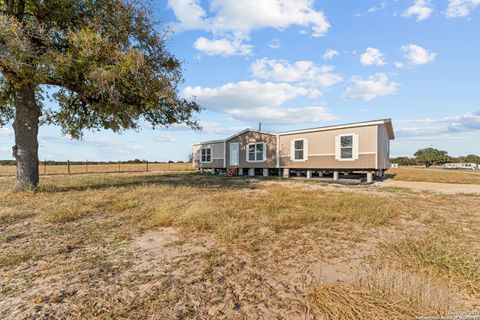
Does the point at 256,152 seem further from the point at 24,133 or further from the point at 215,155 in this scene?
the point at 24,133

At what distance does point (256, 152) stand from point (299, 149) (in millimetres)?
3697

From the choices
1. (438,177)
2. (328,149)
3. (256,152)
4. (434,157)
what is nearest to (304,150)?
(328,149)

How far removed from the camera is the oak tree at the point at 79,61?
7223mm

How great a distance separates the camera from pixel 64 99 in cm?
1029

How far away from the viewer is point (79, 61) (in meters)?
7.30

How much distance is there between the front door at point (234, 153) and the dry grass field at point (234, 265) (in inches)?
577

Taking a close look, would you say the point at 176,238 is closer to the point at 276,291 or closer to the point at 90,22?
the point at 276,291

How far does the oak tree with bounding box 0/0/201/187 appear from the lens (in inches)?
284

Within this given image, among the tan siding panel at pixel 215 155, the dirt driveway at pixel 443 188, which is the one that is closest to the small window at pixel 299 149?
the dirt driveway at pixel 443 188

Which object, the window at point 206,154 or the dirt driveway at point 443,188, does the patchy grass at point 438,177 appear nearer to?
the dirt driveway at point 443,188

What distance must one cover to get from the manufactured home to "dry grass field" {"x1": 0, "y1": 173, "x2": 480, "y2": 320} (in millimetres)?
8039

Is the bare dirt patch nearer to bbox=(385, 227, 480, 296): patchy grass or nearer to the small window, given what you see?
bbox=(385, 227, 480, 296): patchy grass

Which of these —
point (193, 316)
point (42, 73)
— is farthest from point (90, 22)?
point (193, 316)

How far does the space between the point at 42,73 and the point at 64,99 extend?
3378 mm
